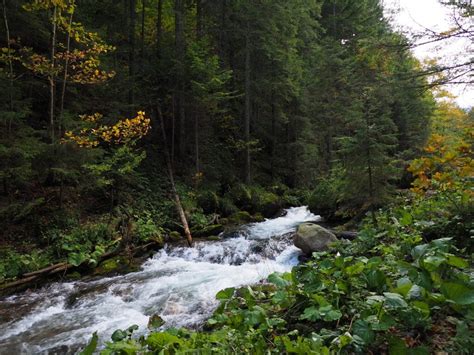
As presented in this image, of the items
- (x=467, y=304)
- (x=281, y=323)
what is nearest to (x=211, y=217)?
(x=281, y=323)

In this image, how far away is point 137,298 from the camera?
6.82 m

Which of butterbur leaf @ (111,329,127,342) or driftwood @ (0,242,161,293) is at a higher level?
butterbur leaf @ (111,329,127,342)

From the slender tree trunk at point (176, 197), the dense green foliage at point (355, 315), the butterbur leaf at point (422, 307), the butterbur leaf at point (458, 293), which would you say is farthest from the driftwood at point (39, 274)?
the butterbur leaf at point (458, 293)

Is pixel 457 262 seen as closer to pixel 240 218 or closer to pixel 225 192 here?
pixel 240 218

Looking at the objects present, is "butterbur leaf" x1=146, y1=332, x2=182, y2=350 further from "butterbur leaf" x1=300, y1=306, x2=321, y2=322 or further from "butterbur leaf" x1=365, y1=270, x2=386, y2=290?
"butterbur leaf" x1=365, y1=270, x2=386, y2=290

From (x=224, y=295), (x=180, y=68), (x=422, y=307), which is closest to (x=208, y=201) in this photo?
(x=180, y=68)

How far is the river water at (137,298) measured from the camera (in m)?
5.36

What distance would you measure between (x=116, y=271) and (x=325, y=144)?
64.1ft

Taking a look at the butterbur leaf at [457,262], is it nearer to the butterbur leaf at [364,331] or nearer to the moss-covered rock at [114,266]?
the butterbur leaf at [364,331]

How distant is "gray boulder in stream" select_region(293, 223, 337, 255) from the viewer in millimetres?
8844

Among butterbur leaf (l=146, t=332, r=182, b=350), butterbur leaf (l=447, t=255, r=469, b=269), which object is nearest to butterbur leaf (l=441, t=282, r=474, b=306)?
butterbur leaf (l=447, t=255, r=469, b=269)

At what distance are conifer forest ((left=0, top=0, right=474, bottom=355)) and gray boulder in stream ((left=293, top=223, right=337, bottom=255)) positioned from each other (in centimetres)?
7

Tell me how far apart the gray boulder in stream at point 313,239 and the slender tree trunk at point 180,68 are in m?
9.01

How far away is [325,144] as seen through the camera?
24875 millimetres
